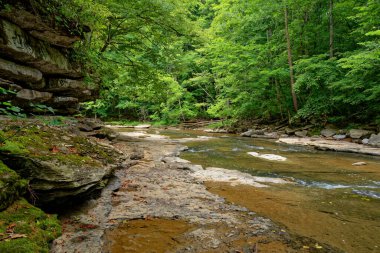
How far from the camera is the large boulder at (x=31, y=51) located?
485 cm

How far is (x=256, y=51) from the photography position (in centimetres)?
1883

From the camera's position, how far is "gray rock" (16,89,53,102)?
19.4ft

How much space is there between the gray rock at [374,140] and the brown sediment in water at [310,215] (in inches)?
299

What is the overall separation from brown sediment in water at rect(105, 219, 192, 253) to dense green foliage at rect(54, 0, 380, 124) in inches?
208

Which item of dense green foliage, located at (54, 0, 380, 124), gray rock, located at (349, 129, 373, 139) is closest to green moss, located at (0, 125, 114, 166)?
dense green foliage, located at (54, 0, 380, 124)

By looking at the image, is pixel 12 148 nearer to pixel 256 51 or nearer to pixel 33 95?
pixel 33 95

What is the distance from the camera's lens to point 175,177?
5.64 meters

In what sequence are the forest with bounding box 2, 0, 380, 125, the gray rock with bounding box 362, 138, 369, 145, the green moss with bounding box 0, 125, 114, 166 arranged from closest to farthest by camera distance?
the green moss with bounding box 0, 125, 114, 166 → the forest with bounding box 2, 0, 380, 125 → the gray rock with bounding box 362, 138, 369, 145

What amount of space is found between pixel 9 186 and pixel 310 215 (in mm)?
4070

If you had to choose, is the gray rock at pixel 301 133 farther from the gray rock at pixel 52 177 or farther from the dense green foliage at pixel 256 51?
the gray rock at pixel 52 177

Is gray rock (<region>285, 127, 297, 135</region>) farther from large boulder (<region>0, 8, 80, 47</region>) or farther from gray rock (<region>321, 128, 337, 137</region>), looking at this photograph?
large boulder (<region>0, 8, 80, 47</region>)

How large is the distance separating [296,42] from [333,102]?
5.58 metres

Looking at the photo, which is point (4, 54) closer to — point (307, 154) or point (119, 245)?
point (119, 245)

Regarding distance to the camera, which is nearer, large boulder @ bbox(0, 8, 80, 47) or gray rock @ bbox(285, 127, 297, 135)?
large boulder @ bbox(0, 8, 80, 47)
